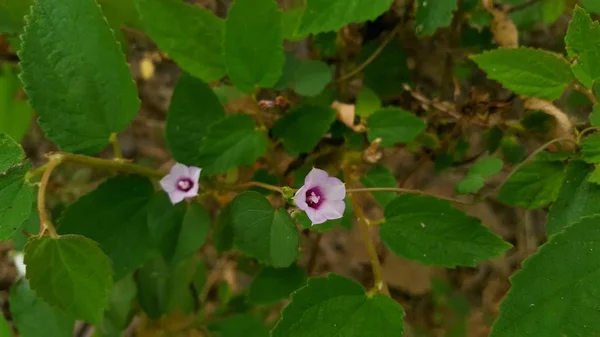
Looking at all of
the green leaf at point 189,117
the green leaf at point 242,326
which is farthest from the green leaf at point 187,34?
the green leaf at point 242,326

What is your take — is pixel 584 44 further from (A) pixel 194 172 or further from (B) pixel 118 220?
(B) pixel 118 220

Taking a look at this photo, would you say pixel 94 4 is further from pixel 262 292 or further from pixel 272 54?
pixel 262 292

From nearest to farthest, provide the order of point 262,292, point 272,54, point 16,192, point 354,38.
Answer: point 16,192
point 272,54
point 262,292
point 354,38

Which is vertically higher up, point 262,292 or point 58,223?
point 58,223

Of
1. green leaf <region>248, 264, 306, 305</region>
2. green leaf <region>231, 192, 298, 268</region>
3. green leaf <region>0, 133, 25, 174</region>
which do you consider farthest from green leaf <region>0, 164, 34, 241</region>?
green leaf <region>248, 264, 306, 305</region>

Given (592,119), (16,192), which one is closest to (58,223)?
(16,192)

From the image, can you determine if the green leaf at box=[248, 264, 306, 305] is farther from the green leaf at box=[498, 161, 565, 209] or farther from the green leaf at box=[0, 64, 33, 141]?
the green leaf at box=[0, 64, 33, 141]

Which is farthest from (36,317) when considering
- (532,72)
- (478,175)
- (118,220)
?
(532,72)

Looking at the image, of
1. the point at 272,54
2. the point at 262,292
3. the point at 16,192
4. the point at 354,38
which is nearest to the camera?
the point at 16,192
